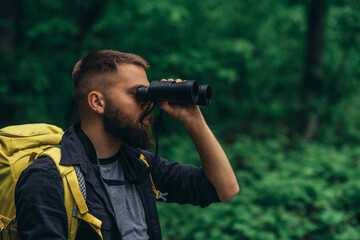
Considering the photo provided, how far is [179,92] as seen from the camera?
5.48 feet

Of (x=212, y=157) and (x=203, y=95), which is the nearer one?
(x=203, y=95)

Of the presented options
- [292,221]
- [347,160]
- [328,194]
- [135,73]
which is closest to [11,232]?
[135,73]

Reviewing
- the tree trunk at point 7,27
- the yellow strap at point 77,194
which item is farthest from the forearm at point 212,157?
the tree trunk at point 7,27

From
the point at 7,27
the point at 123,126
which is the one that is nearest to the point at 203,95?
the point at 123,126

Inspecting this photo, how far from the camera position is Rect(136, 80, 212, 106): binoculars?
1.65 metres

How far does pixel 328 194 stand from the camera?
5.12m

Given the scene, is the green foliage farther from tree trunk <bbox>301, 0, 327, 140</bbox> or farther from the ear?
the ear

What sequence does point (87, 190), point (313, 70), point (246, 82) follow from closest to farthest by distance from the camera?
1. point (87, 190)
2. point (313, 70)
3. point (246, 82)

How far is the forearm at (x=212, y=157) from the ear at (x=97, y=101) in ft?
1.48

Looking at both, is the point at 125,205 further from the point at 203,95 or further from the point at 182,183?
the point at 203,95

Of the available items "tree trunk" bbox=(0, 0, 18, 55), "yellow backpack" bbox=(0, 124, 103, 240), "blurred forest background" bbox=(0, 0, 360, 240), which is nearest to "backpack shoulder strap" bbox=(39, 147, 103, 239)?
"yellow backpack" bbox=(0, 124, 103, 240)

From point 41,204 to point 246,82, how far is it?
9.85 meters

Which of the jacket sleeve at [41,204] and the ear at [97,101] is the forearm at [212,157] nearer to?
the ear at [97,101]

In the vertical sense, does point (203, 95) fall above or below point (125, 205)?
above
